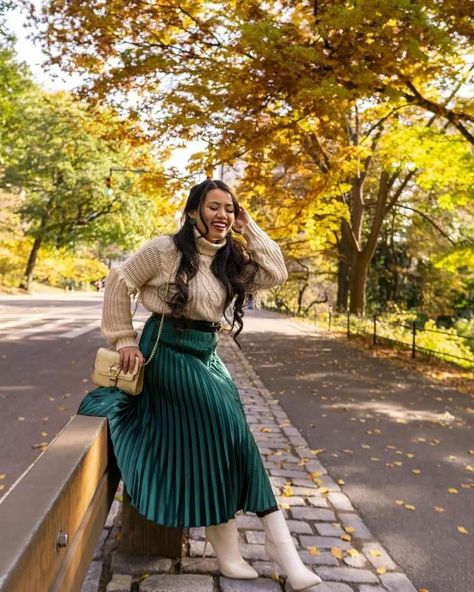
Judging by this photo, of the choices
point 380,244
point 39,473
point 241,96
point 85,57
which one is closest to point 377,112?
point 241,96

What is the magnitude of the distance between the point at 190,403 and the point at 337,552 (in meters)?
1.49

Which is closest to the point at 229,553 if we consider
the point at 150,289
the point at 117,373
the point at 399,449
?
the point at 117,373

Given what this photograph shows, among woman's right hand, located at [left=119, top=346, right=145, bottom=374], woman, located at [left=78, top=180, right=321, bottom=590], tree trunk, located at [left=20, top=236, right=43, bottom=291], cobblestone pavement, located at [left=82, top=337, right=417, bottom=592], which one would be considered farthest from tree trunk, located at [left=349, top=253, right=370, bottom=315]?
tree trunk, located at [left=20, top=236, right=43, bottom=291]

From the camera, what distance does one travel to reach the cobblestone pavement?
285 cm

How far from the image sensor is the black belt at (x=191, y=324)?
2789mm

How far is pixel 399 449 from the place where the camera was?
5922 millimetres

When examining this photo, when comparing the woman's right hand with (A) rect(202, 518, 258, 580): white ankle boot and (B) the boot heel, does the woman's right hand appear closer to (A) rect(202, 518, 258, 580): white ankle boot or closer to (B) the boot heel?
(A) rect(202, 518, 258, 580): white ankle boot

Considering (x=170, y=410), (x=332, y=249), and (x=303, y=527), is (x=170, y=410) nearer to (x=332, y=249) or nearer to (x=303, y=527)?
(x=303, y=527)

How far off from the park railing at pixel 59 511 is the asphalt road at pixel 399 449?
1967mm

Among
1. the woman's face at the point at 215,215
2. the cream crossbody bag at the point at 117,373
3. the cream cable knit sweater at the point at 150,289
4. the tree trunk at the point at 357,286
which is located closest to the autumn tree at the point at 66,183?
the tree trunk at the point at 357,286

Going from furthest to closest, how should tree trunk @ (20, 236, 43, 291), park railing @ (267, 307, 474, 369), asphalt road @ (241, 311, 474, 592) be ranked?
tree trunk @ (20, 236, 43, 291) → park railing @ (267, 307, 474, 369) → asphalt road @ (241, 311, 474, 592)

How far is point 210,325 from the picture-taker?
287 centimetres

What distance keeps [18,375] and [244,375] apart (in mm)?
3958

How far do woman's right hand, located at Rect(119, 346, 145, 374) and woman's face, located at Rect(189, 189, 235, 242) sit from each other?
71 cm
